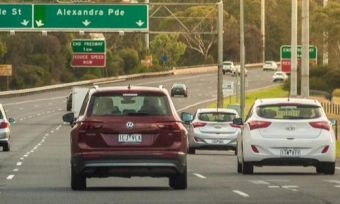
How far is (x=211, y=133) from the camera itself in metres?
42.7

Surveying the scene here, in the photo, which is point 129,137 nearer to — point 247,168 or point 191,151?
point 247,168

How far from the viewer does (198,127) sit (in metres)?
42.9

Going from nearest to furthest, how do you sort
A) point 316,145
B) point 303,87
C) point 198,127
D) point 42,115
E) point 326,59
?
point 316,145, point 198,127, point 303,87, point 42,115, point 326,59

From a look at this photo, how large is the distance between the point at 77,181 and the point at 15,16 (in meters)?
50.4

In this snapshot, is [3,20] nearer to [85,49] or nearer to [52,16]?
[52,16]

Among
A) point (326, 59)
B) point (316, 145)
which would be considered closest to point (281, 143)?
point (316, 145)

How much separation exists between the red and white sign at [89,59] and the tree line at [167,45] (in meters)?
5.99

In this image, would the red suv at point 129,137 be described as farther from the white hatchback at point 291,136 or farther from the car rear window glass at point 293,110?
the car rear window glass at point 293,110

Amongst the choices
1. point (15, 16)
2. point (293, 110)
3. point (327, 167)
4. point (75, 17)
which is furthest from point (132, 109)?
point (15, 16)

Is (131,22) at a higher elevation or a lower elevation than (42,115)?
higher

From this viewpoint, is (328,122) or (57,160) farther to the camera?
(57,160)

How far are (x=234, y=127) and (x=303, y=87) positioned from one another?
4.47m

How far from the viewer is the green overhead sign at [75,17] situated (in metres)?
71.7

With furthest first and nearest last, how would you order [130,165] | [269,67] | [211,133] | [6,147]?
[269,67], [6,147], [211,133], [130,165]
